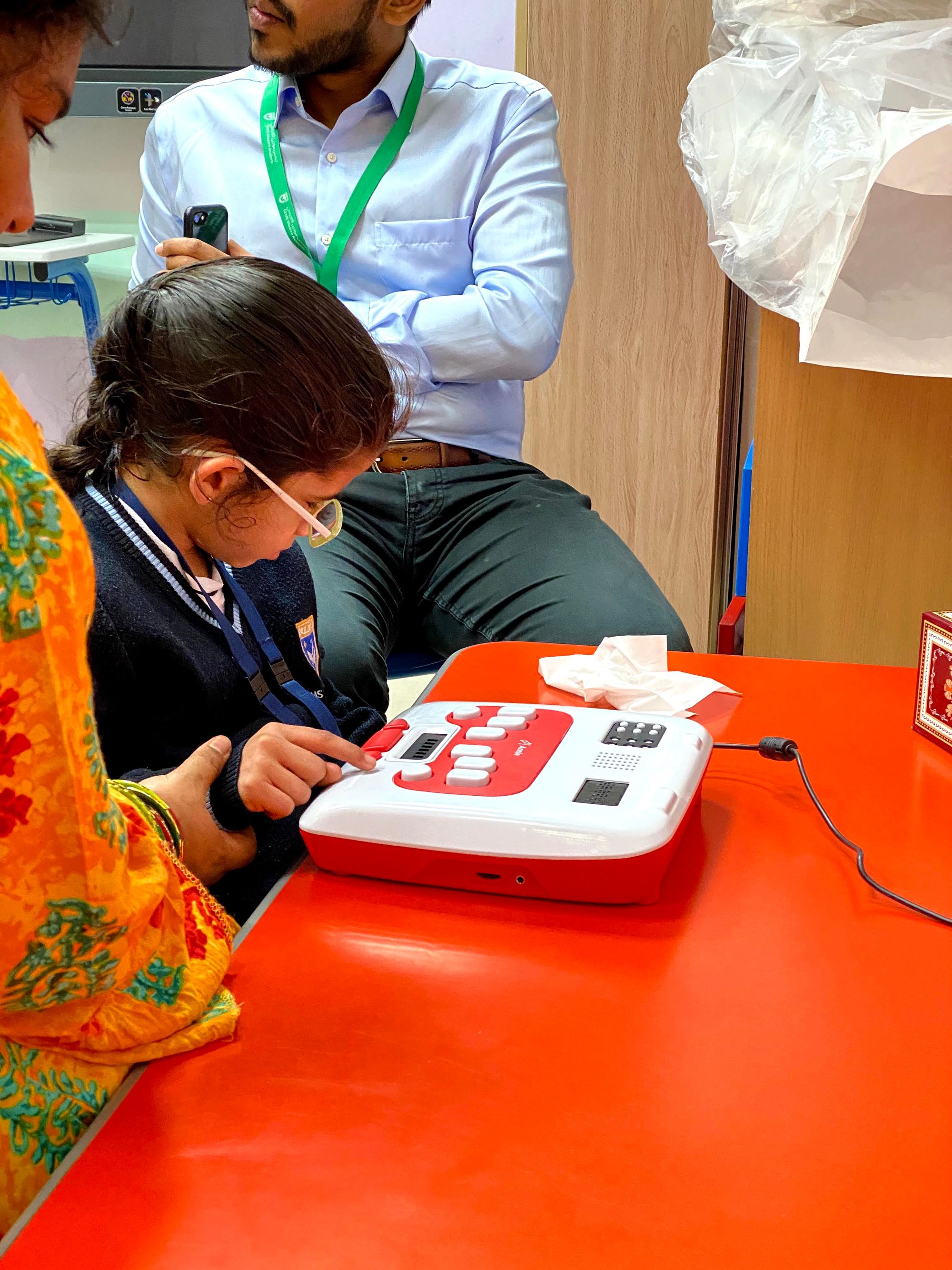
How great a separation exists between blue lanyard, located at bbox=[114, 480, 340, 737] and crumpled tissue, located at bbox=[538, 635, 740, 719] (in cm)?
22

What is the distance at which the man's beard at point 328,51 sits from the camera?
67.8 inches

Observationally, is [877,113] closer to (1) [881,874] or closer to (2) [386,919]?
(1) [881,874]

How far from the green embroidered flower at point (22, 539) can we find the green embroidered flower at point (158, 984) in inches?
9.3

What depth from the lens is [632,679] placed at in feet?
3.72

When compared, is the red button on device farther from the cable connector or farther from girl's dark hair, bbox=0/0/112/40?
girl's dark hair, bbox=0/0/112/40

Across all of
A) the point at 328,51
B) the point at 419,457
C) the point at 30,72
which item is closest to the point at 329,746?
Answer: the point at 30,72

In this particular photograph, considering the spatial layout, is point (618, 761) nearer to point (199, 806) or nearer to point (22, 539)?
point (199, 806)

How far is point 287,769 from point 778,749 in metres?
0.39

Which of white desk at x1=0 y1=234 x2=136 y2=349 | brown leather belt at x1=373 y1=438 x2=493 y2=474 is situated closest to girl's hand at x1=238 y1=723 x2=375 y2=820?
brown leather belt at x1=373 y1=438 x2=493 y2=474

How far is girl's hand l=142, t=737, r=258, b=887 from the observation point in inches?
35.7

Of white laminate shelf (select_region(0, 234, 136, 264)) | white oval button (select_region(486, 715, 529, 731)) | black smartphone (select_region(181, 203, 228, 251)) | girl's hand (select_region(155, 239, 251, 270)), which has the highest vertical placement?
black smartphone (select_region(181, 203, 228, 251))

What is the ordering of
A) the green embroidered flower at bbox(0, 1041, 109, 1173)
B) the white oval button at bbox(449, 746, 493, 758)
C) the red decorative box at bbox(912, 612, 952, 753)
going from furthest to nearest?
the red decorative box at bbox(912, 612, 952, 753) < the white oval button at bbox(449, 746, 493, 758) < the green embroidered flower at bbox(0, 1041, 109, 1173)

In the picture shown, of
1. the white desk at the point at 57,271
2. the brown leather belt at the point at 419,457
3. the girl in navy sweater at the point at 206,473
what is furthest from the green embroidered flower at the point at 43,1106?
the white desk at the point at 57,271

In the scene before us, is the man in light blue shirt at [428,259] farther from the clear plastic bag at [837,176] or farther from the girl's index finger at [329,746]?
the girl's index finger at [329,746]
